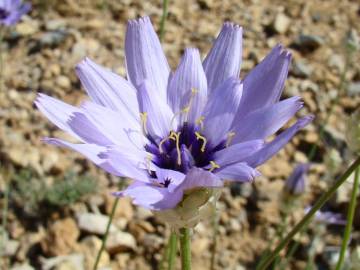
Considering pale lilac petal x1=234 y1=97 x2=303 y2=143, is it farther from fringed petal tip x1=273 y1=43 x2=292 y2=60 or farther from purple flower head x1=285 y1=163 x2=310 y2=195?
purple flower head x1=285 y1=163 x2=310 y2=195

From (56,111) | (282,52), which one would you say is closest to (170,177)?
(56,111)

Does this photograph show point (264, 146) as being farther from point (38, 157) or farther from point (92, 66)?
point (38, 157)

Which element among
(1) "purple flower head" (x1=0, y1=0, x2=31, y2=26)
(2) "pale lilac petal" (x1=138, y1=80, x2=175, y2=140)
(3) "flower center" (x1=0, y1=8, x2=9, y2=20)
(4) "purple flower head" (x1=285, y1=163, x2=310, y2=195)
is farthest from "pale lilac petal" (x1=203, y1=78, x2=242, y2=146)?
(3) "flower center" (x1=0, y1=8, x2=9, y2=20)

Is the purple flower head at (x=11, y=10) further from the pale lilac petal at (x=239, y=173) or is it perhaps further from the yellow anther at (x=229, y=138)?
the pale lilac petal at (x=239, y=173)

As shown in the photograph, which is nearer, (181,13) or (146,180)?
(146,180)

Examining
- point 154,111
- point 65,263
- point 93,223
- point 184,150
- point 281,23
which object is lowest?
point 65,263

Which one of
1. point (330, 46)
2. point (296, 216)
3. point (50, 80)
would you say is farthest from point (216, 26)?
point (296, 216)

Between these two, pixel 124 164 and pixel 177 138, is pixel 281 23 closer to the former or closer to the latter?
pixel 177 138
